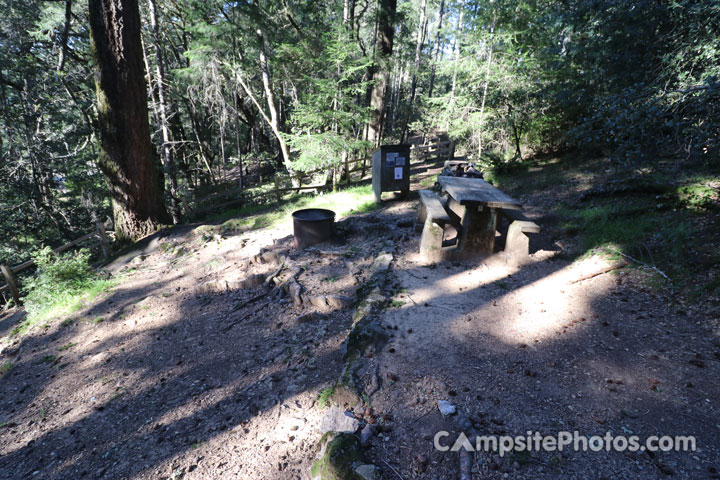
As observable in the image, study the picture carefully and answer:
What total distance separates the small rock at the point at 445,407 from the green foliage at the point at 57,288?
6909 millimetres

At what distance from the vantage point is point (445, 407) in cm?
255

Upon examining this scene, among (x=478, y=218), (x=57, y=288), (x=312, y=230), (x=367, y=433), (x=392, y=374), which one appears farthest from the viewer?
(x=312, y=230)

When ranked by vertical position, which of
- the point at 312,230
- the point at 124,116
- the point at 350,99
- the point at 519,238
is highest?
the point at 350,99

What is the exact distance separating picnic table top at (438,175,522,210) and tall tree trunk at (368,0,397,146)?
7.23 m

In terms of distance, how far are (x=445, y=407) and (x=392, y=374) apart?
0.57 metres

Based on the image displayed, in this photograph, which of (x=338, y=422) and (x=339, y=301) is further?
(x=339, y=301)

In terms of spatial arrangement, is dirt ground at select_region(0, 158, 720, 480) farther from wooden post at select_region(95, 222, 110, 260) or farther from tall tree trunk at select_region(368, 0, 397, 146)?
tall tree trunk at select_region(368, 0, 397, 146)

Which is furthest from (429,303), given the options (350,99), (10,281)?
(350,99)

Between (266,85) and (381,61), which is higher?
(381,61)

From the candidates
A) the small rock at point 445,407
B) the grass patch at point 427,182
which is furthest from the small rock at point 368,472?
the grass patch at point 427,182

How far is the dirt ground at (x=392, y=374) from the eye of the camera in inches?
93.5

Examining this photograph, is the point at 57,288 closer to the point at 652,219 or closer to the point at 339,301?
the point at 339,301

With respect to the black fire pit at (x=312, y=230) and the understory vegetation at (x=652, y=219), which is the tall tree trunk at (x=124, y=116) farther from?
the understory vegetation at (x=652, y=219)

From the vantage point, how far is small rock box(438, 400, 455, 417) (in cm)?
251
